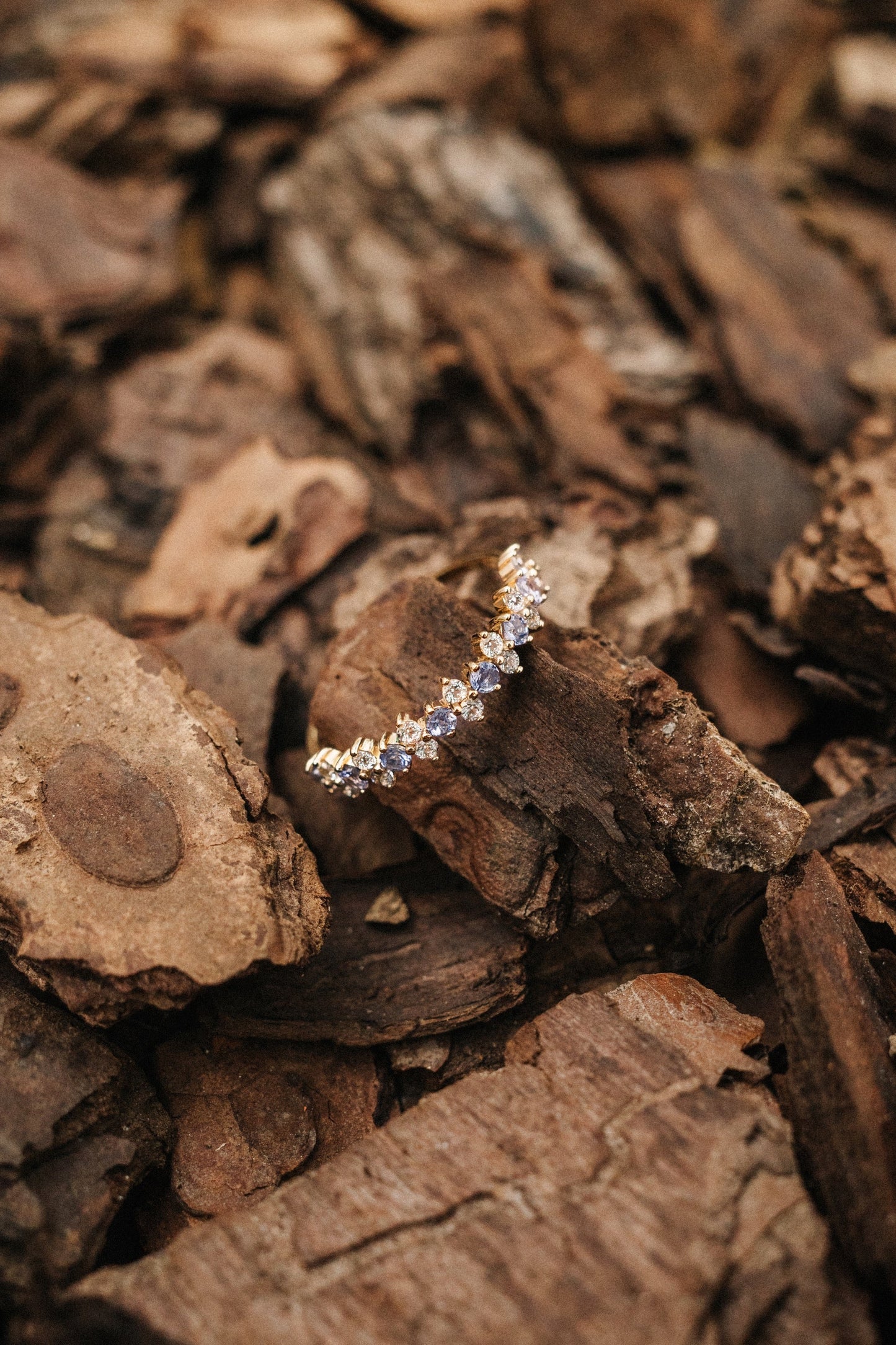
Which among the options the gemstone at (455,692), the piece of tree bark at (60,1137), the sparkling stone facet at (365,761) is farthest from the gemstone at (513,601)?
the piece of tree bark at (60,1137)

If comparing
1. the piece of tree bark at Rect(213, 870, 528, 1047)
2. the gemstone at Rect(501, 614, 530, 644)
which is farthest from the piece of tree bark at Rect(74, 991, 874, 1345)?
the gemstone at Rect(501, 614, 530, 644)

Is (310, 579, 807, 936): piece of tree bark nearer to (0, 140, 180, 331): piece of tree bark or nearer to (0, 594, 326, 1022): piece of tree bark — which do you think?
(0, 594, 326, 1022): piece of tree bark

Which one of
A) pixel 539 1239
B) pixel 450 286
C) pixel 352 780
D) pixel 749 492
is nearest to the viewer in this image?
pixel 539 1239

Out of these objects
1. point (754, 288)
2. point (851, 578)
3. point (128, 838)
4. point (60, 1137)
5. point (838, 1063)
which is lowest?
point (60, 1137)

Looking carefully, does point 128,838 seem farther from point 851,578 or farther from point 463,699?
point 851,578

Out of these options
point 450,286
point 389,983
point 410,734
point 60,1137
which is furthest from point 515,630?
point 450,286

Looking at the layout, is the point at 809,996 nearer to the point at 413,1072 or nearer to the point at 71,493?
the point at 413,1072
